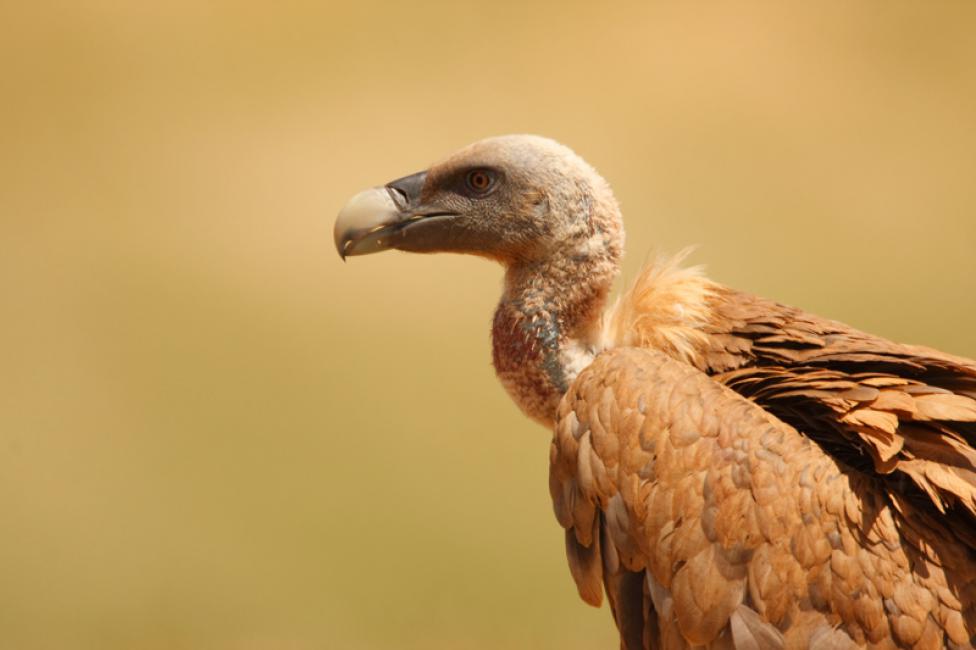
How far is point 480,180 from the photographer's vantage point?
361 centimetres

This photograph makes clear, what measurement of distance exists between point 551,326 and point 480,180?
521mm

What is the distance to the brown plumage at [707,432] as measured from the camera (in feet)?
8.64

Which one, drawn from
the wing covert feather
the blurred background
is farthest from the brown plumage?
the blurred background

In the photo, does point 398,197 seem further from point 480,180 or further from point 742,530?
point 742,530

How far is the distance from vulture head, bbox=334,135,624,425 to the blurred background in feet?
7.26

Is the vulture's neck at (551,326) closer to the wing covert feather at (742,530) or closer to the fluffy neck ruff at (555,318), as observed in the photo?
the fluffy neck ruff at (555,318)

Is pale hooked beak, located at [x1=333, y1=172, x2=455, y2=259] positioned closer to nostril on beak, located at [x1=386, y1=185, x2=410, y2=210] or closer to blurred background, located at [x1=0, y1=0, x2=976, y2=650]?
nostril on beak, located at [x1=386, y1=185, x2=410, y2=210]

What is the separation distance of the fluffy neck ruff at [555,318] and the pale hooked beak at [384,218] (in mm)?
382

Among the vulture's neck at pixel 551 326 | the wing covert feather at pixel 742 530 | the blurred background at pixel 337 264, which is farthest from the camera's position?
the blurred background at pixel 337 264

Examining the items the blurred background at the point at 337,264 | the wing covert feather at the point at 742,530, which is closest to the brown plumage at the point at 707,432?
the wing covert feather at the point at 742,530

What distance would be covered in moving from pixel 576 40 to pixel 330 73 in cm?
133

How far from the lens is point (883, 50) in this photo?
6.69 metres

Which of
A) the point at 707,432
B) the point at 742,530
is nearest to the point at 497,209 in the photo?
the point at 707,432

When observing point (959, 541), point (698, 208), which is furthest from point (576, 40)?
point (959, 541)
